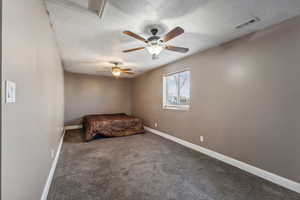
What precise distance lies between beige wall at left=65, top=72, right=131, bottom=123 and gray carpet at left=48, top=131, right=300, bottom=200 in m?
2.83

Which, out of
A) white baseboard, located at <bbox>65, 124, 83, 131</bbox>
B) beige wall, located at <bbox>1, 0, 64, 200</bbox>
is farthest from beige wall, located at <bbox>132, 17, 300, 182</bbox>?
white baseboard, located at <bbox>65, 124, 83, 131</bbox>

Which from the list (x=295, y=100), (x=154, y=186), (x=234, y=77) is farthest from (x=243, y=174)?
(x=234, y=77)

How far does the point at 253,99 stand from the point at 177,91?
1.99 m

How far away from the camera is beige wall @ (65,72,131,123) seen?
17.7ft

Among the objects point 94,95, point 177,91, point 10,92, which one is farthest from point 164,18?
point 94,95

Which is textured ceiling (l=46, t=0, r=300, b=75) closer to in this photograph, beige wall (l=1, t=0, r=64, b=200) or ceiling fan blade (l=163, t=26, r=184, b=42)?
ceiling fan blade (l=163, t=26, r=184, b=42)

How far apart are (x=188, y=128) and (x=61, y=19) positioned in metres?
3.31

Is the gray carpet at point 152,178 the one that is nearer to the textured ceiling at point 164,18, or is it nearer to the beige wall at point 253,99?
the beige wall at point 253,99

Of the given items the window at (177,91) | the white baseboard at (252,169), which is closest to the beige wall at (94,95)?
the window at (177,91)

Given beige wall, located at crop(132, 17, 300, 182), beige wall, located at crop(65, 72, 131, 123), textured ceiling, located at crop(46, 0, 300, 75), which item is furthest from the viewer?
beige wall, located at crop(65, 72, 131, 123)

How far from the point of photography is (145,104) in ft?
17.6

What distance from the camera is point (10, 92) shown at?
0.78 meters

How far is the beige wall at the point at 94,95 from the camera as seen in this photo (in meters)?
5.41

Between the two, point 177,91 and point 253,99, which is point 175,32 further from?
point 177,91
